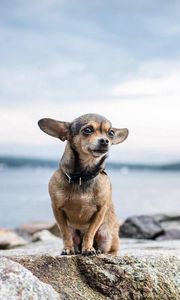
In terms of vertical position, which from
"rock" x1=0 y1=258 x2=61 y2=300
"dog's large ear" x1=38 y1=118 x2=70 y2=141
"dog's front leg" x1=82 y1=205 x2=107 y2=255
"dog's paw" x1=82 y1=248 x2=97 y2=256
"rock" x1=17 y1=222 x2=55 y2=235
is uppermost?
"dog's large ear" x1=38 y1=118 x2=70 y2=141

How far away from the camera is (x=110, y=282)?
7.97 metres

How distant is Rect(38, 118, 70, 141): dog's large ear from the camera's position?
8.60m

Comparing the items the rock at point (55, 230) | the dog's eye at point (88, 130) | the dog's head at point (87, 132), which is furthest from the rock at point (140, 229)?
the dog's eye at point (88, 130)

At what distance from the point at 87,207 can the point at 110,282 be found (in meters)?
0.91

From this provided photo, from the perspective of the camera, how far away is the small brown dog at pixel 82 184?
826 cm

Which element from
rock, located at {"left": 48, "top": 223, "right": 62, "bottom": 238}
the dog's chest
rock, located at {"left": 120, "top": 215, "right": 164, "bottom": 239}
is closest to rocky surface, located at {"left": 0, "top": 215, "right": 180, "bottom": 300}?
the dog's chest

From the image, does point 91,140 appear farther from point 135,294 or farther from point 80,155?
point 135,294

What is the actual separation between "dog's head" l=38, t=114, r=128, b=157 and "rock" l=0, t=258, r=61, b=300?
1.67 m

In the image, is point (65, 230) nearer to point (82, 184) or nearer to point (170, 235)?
point (82, 184)

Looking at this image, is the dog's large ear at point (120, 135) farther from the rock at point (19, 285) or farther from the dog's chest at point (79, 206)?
the rock at point (19, 285)

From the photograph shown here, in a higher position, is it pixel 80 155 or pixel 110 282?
pixel 80 155

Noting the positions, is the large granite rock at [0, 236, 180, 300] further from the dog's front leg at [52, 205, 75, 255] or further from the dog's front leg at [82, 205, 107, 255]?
the dog's front leg at [52, 205, 75, 255]

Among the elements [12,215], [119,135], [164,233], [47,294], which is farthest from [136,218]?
[12,215]

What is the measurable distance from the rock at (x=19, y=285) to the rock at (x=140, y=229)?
36.1 ft
